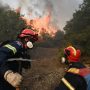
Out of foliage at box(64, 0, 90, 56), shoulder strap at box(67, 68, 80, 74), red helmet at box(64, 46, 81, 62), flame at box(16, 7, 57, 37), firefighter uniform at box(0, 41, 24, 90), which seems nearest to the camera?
shoulder strap at box(67, 68, 80, 74)

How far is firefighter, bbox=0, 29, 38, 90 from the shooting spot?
6677mm

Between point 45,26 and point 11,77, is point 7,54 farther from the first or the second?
point 45,26

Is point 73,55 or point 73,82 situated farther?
point 73,55

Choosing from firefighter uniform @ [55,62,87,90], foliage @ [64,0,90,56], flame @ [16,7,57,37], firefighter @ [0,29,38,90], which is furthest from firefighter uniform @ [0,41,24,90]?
flame @ [16,7,57,37]

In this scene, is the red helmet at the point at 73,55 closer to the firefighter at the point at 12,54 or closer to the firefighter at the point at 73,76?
the firefighter at the point at 73,76

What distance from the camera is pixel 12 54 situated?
7000mm

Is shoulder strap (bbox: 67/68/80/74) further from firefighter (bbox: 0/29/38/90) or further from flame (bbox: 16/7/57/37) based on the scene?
flame (bbox: 16/7/57/37)

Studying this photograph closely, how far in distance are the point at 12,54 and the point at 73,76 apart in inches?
53.2

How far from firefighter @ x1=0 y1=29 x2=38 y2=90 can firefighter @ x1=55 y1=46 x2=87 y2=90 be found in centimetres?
84

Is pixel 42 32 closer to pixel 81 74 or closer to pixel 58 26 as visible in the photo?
pixel 58 26

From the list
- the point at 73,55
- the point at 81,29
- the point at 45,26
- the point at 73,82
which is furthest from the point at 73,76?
the point at 45,26

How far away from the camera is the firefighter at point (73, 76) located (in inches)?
243

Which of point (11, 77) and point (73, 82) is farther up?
point (11, 77)

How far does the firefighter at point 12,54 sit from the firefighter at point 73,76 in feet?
2.76
